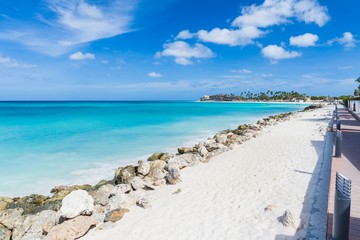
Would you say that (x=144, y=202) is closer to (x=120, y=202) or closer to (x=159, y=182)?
(x=120, y=202)

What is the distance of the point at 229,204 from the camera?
653 cm

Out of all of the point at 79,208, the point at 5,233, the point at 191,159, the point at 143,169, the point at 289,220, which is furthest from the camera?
the point at 191,159

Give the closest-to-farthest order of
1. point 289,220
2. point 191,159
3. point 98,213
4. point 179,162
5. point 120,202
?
point 289,220 < point 98,213 < point 120,202 < point 179,162 < point 191,159

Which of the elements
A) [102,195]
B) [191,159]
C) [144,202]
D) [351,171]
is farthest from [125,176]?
[351,171]

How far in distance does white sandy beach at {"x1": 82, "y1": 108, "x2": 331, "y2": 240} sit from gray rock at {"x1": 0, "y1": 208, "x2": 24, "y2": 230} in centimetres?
185

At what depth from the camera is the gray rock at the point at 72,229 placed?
18.4ft

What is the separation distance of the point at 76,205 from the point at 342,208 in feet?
18.3

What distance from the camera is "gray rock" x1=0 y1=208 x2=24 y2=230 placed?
5930 mm

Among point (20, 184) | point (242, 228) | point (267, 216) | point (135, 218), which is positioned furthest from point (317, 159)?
point (20, 184)

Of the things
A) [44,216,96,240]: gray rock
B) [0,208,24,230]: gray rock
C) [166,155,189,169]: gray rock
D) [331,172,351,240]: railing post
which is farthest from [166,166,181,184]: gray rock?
[331,172,351,240]: railing post

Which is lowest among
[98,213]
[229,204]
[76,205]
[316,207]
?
[98,213]

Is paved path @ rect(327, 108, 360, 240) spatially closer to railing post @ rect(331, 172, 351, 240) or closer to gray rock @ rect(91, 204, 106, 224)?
railing post @ rect(331, 172, 351, 240)

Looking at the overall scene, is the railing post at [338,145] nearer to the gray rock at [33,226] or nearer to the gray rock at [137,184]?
the gray rock at [137,184]

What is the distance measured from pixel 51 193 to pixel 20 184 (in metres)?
2.32
